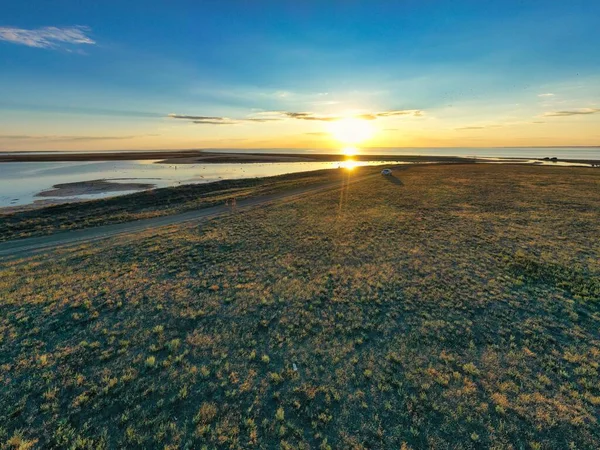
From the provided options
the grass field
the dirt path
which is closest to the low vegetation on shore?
the dirt path

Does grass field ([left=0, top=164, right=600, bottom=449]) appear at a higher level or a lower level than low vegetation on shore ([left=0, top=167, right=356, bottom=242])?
lower

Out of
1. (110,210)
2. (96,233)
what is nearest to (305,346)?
(96,233)

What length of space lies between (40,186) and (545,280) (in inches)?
2965

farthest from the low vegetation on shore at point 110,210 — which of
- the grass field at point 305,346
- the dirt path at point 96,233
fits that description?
the grass field at point 305,346

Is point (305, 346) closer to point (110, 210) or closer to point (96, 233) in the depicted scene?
point (96, 233)

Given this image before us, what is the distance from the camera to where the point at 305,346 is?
9344 millimetres

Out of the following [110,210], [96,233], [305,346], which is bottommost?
[305,346]

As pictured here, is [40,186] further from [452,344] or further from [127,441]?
[452,344]

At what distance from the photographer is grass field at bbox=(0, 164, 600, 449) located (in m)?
6.53

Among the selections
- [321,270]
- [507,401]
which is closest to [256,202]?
[321,270]

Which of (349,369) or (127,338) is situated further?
(127,338)

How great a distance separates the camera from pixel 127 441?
6.20 meters

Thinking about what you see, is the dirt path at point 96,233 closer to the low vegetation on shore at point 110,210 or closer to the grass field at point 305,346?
the low vegetation on shore at point 110,210

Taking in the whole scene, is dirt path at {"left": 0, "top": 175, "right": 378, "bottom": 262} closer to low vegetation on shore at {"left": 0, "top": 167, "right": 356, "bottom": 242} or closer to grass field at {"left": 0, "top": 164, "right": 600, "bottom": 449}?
low vegetation on shore at {"left": 0, "top": 167, "right": 356, "bottom": 242}
